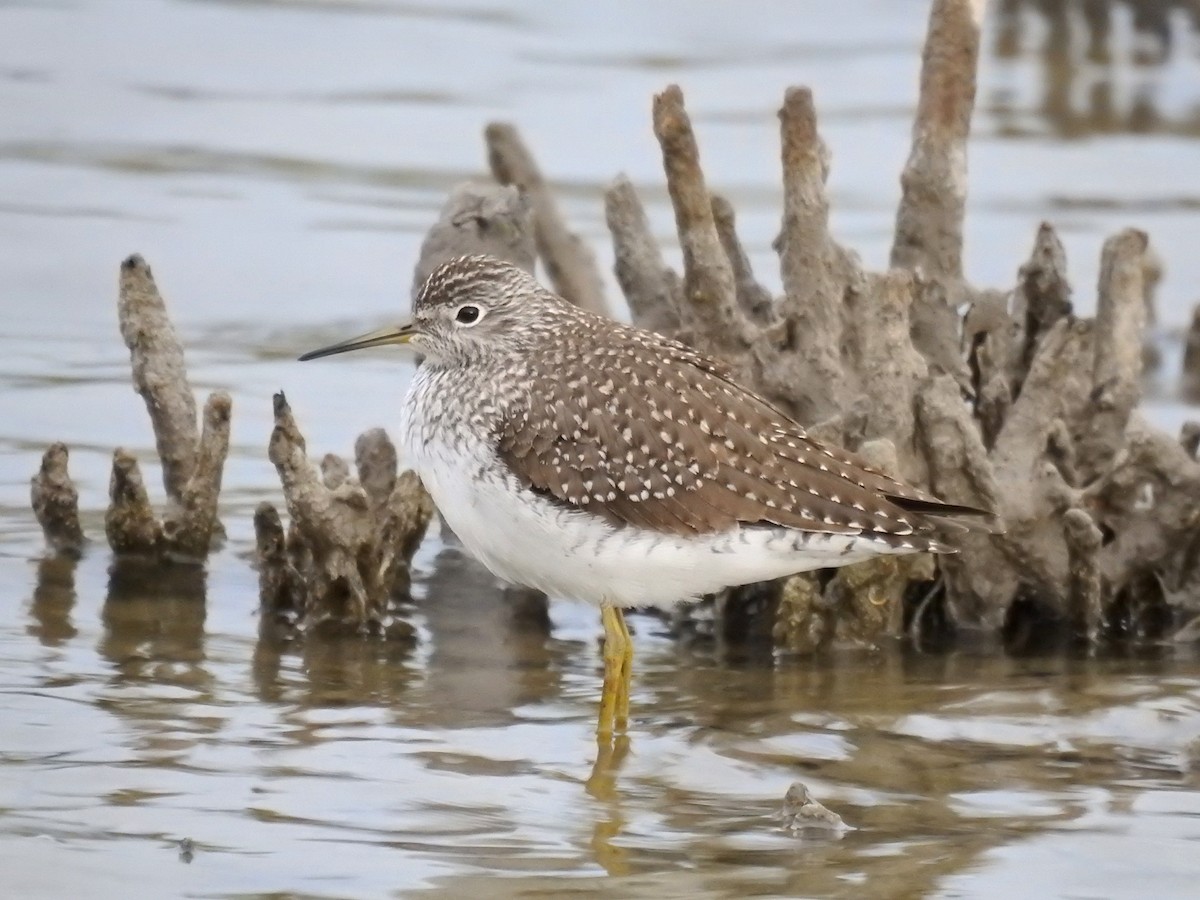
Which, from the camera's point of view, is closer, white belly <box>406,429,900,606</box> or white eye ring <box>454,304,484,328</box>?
white belly <box>406,429,900,606</box>

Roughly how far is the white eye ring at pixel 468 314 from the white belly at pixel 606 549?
34.1 inches

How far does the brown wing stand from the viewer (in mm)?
8102

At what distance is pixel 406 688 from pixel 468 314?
61.4 inches

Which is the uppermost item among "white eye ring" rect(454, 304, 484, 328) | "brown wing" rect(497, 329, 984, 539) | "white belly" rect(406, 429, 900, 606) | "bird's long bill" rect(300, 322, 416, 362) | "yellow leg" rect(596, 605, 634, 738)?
"white eye ring" rect(454, 304, 484, 328)

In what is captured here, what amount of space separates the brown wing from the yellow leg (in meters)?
0.54

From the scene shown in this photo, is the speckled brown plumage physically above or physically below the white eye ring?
below

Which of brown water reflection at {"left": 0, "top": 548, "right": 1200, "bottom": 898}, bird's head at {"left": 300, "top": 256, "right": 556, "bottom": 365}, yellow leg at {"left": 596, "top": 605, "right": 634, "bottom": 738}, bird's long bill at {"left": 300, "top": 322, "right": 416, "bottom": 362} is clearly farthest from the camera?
bird's long bill at {"left": 300, "top": 322, "right": 416, "bottom": 362}

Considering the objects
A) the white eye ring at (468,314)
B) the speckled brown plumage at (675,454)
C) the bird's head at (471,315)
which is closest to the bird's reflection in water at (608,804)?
the speckled brown plumage at (675,454)

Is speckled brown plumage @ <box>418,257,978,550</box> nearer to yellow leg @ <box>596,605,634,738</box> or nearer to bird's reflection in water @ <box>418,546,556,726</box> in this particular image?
yellow leg @ <box>596,605,634,738</box>

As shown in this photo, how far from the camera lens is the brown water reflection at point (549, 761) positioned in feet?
22.4

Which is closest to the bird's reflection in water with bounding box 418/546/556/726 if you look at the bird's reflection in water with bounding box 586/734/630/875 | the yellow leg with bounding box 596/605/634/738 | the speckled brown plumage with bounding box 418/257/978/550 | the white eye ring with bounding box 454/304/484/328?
the yellow leg with bounding box 596/605/634/738

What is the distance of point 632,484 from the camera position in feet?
26.6

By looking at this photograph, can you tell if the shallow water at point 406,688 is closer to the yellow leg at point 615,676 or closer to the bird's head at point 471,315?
the yellow leg at point 615,676

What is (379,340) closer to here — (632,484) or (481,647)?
(481,647)
